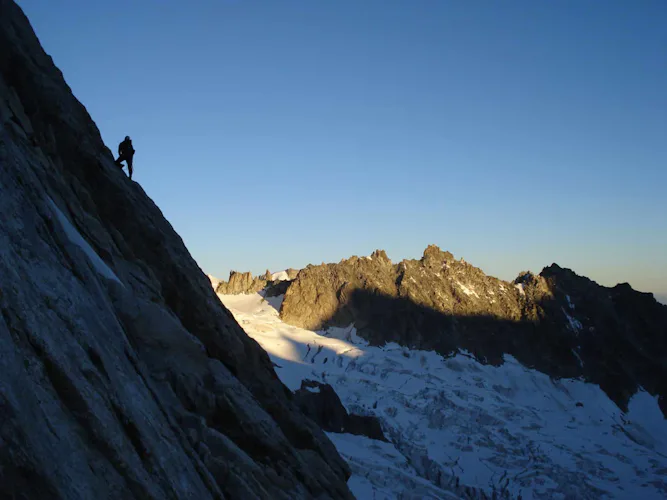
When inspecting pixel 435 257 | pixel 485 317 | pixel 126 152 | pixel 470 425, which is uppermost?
pixel 435 257

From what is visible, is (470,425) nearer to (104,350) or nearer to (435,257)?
(435,257)

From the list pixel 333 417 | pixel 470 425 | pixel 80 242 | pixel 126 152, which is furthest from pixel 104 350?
pixel 470 425

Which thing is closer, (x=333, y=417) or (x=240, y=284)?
(x=333, y=417)

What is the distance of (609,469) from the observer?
89.8 meters

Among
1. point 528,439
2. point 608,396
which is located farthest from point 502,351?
point 528,439

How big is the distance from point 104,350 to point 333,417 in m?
75.5

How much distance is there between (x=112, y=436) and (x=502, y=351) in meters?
129

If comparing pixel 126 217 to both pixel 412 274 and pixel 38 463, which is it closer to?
pixel 38 463

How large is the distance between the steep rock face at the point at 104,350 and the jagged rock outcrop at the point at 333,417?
5451cm

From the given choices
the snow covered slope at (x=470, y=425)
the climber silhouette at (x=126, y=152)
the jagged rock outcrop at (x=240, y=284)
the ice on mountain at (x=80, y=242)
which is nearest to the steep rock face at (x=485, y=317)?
the snow covered slope at (x=470, y=425)

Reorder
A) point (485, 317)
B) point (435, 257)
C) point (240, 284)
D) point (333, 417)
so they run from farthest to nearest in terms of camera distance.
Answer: point (240, 284) < point (435, 257) < point (485, 317) < point (333, 417)

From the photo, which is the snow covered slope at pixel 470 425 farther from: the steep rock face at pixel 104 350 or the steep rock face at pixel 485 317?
the steep rock face at pixel 104 350

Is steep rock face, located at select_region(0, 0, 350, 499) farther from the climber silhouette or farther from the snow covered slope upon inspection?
the snow covered slope

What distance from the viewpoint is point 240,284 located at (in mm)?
159125
